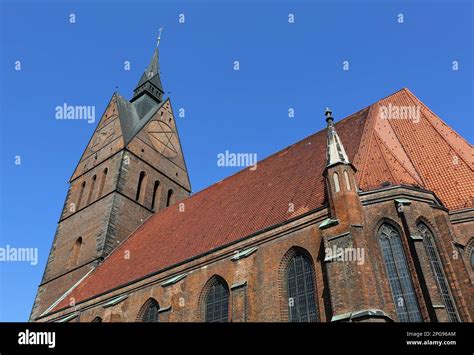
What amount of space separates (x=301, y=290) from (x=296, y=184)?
4.48m

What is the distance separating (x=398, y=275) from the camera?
34.6 ft

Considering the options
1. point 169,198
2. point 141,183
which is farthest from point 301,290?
point 169,198

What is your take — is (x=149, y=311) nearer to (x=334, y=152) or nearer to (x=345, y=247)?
(x=345, y=247)

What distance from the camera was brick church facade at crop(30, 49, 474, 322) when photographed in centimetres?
1030

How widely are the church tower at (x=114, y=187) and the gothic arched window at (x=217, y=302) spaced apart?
913 centimetres

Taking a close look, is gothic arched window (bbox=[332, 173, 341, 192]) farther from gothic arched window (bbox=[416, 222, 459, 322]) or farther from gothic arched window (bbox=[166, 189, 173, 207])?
gothic arched window (bbox=[166, 189, 173, 207])

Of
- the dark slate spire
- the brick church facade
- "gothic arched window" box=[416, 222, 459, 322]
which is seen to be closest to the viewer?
"gothic arched window" box=[416, 222, 459, 322]

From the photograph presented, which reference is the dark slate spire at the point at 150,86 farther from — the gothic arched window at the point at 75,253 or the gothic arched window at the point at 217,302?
the gothic arched window at the point at 217,302

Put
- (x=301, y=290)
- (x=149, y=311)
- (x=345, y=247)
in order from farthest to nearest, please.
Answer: (x=149, y=311)
(x=301, y=290)
(x=345, y=247)

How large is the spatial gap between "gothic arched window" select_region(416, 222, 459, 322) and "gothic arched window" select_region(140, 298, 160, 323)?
372 inches

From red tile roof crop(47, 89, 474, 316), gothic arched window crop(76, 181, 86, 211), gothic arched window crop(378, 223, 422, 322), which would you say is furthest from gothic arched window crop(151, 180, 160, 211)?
gothic arched window crop(378, 223, 422, 322)

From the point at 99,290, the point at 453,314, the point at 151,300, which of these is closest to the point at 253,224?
the point at 151,300

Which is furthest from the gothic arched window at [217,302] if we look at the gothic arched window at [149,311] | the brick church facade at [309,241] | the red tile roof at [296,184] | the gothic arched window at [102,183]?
the gothic arched window at [102,183]
